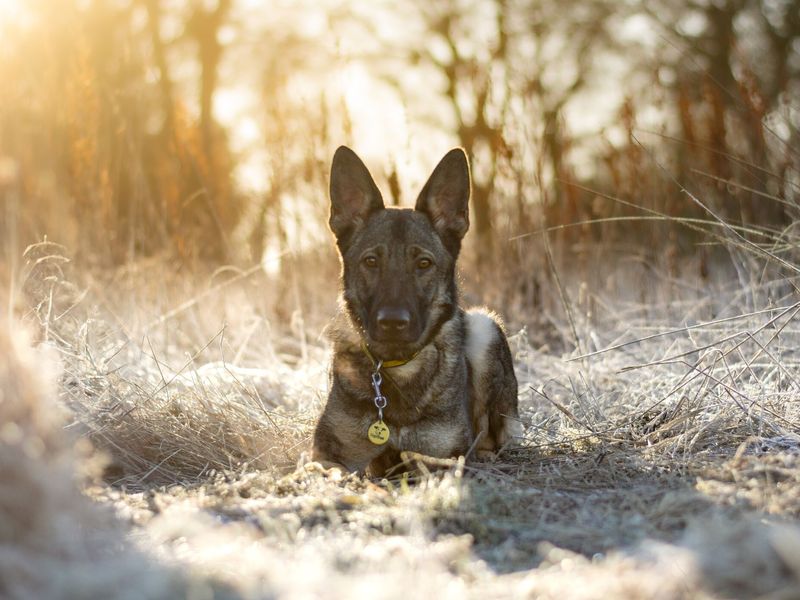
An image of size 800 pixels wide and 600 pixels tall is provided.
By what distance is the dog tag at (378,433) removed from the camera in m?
3.97

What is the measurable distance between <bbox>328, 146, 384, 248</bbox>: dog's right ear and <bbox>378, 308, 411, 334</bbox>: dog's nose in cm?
80

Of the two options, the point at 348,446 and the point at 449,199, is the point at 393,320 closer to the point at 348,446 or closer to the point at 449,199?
the point at 348,446

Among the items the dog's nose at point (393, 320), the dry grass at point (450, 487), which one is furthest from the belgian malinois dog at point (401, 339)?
the dry grass at point (450, 487)

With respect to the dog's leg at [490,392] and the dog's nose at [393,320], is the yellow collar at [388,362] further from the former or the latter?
the dog's leg at [490,392]

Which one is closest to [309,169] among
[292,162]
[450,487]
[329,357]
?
[292,162]

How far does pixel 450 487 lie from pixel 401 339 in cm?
99

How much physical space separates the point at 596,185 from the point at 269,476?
54.7 feet

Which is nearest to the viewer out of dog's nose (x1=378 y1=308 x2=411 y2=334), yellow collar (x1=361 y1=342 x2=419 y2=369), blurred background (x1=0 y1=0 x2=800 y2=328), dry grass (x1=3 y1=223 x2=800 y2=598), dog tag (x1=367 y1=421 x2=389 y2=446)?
dry grass (x1=3 y1=223 x2=800 y2=598)

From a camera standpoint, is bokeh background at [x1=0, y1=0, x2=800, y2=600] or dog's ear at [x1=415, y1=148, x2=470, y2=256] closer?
bokeh background at [x1=0, y1=0, x2=800, y2=600]

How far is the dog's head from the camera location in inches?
156

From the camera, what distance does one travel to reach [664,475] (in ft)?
11.4

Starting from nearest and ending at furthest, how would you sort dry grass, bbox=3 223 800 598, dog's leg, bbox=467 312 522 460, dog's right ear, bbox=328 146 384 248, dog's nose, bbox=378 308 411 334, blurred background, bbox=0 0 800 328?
1. dry grass, bbox=3 223 800 598
2. dog's nose, bbox=378 308 411 334
3. dog's right ear, bbox=328 146 384 248
4. dog's leg, bbox=467 312 522 460
5. blurred background, bbox=0 0 800 328

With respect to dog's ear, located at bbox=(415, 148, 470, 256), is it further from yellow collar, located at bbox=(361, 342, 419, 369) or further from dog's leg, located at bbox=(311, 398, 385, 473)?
dog's leg, located at bbox=(311, 398, 385, 473)

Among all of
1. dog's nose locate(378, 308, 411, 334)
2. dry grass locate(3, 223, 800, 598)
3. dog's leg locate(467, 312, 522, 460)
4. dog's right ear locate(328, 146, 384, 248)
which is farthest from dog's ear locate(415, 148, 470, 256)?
dry grass locate(3, 223, 800, 598)
